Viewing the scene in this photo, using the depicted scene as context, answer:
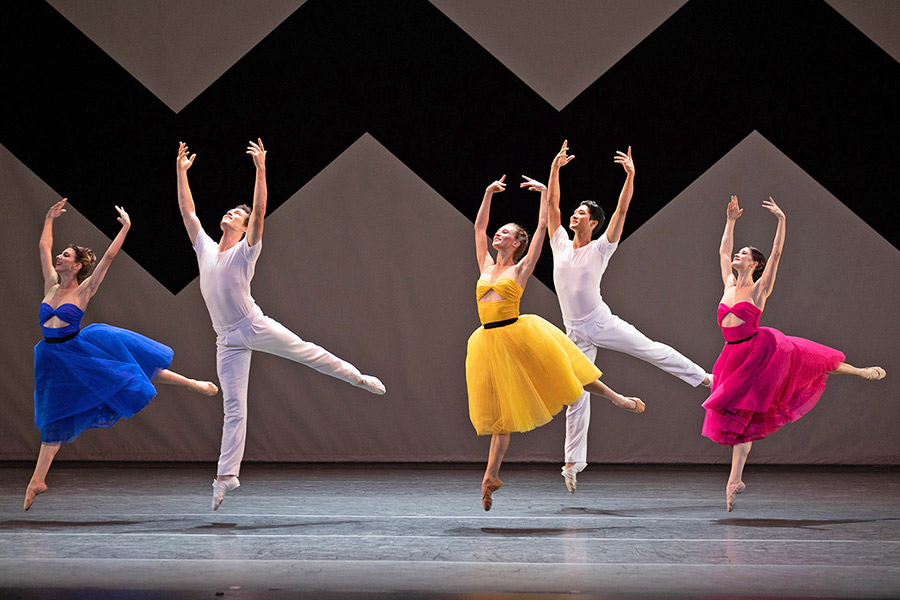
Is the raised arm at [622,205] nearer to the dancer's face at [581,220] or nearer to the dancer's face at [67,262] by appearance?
the dancer's face at [581,220]

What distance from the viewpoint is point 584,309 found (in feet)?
15.2

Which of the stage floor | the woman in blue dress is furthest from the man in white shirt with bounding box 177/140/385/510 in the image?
the stage floor

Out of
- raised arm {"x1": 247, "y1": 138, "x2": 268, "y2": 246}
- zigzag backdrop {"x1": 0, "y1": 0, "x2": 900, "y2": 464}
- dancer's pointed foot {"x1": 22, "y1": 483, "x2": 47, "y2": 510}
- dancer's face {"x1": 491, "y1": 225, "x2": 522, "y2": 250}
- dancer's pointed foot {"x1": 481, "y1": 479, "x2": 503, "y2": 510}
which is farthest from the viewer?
zigzag backdrop {"x1": 0, "y1": 0, "x2": 900, "y2": 464}

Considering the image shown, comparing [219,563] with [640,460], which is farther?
[640,460]

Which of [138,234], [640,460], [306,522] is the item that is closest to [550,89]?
[640,460]

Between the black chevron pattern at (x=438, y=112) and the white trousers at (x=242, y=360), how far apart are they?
6.81 ft

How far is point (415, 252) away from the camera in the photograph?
605 centimetres

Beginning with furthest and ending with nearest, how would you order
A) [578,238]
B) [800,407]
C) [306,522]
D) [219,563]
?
[578,238] < [800,407] < [306,522] < [219,563]

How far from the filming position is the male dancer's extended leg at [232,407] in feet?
13.4

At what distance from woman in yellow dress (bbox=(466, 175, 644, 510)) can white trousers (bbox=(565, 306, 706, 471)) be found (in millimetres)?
508

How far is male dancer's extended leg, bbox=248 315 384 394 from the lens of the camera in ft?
13.7

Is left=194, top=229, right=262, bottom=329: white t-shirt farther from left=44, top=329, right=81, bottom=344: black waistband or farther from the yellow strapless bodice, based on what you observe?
the yellow strapless bodice

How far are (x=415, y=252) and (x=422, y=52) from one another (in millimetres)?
1388

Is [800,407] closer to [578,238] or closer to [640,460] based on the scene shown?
[578,238]
